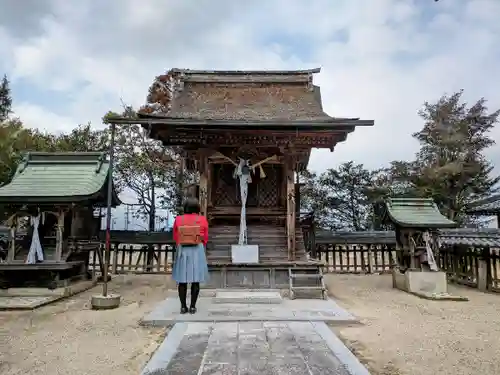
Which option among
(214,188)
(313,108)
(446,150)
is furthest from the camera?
(446,150)

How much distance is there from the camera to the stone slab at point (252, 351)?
346 cm

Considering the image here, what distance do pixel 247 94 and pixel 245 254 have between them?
559 cm

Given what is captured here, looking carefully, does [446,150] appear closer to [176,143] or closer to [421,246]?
[421,246]

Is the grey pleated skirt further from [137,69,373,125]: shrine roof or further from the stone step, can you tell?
[137,69,373,125]: shrine roof

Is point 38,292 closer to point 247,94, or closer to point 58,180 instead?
point 58,180

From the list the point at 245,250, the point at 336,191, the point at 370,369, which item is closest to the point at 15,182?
the point at 245,250

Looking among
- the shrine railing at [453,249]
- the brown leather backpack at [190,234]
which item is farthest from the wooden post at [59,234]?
the shrine railing at [453,249]

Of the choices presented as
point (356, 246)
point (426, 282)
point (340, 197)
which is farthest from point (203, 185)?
point (340, 197)

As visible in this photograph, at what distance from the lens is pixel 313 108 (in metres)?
10.7

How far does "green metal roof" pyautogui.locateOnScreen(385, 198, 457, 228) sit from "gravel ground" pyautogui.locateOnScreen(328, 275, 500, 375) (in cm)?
Result: 170

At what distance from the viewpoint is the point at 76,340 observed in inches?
189

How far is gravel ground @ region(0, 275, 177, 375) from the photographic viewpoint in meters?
3.79

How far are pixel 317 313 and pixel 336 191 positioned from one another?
17540 mm

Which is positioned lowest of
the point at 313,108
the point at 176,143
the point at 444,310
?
the point at 444,310
